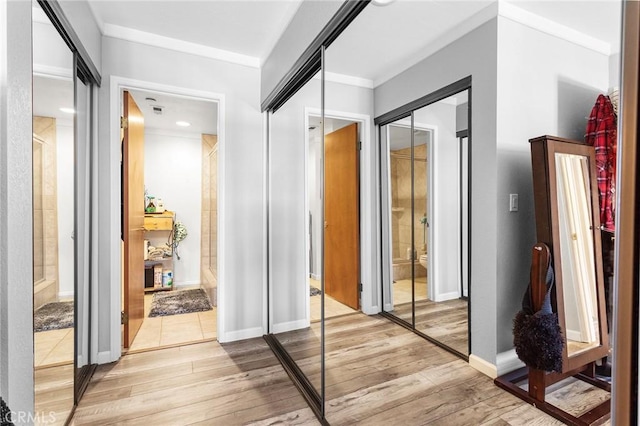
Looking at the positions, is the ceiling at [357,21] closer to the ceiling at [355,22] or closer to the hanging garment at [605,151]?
the ceiling at [355,22]

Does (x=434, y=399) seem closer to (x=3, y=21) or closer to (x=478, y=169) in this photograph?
(x=478, y=169)

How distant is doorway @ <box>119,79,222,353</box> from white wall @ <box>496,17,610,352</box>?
121 inches

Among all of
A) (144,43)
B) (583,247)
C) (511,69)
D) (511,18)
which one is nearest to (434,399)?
(583,247)

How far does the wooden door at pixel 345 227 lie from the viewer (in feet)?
10.3

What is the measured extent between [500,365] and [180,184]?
4.65m

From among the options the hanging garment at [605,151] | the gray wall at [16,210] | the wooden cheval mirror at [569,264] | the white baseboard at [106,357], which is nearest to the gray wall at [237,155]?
the white baseboard at [106,357]

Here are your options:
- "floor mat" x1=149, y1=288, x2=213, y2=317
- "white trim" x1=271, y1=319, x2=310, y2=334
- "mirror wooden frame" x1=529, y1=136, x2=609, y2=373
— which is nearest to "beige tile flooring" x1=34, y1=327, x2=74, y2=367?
"white trim" x1=271, y1=319, x2=310, y2=334

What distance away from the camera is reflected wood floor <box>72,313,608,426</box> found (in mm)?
1757

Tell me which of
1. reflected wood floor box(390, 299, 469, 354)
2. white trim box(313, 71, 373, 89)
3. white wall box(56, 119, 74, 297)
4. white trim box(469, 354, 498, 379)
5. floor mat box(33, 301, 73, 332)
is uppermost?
white trim box(313, 71, 373, 89)

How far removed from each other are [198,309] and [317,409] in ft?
7.83

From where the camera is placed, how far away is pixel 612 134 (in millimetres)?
1484

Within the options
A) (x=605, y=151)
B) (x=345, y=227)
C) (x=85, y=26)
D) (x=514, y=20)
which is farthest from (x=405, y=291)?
(x=85, y=26)

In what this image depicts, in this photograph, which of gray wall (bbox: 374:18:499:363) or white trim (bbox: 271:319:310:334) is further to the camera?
white trim (bbox: 271:319:310:334)

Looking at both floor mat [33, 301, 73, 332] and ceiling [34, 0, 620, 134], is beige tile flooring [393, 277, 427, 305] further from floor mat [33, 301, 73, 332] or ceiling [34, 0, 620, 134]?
floor mat [33, 301, 73, 332]
